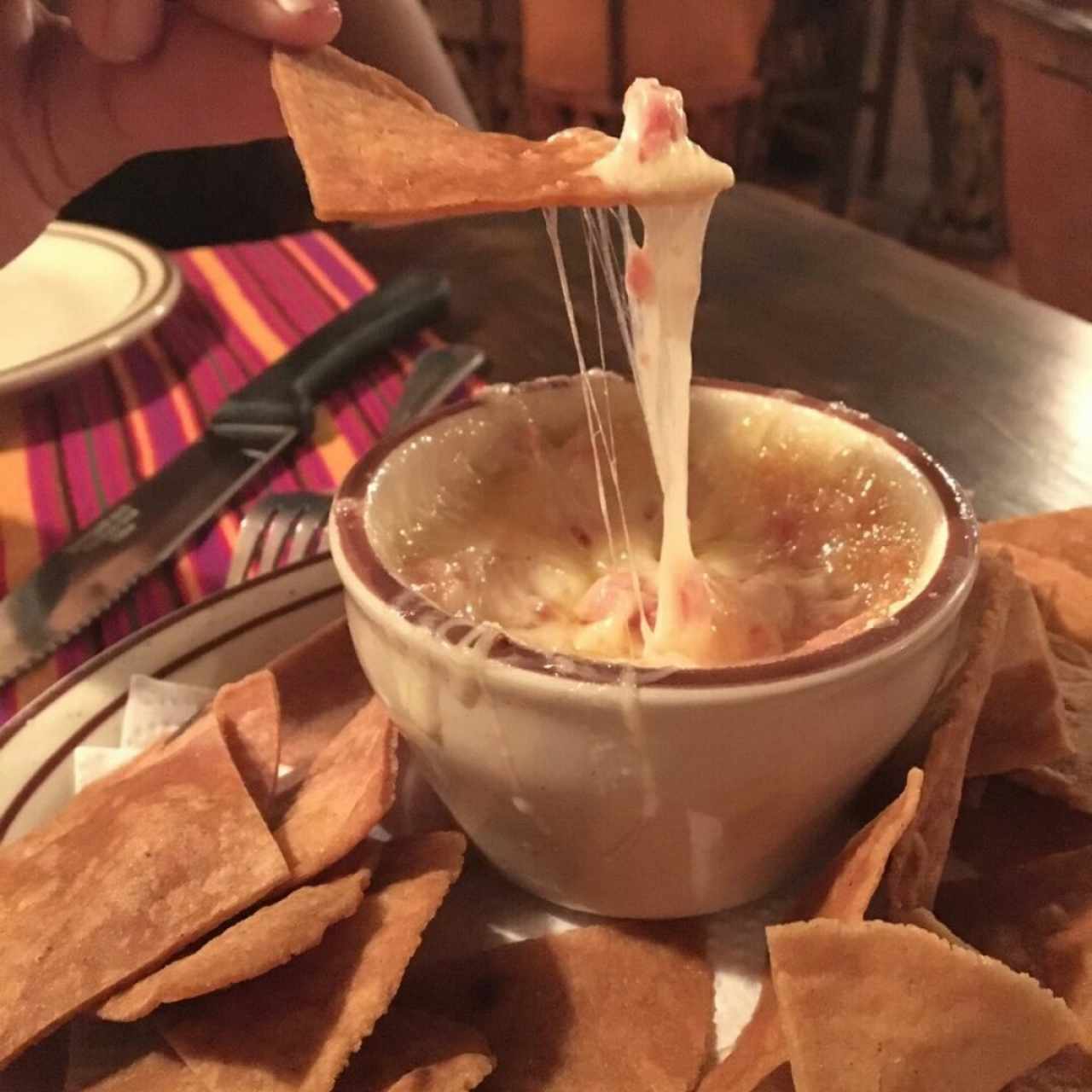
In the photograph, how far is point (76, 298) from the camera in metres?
1.65

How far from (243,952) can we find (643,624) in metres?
0.36

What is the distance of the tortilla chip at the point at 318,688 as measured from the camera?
3.20 feet

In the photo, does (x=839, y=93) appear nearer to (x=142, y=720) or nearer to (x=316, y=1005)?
(x=142, y=720)

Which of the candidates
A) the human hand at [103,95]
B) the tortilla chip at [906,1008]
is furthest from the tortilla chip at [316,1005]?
the human hand at [103,95]

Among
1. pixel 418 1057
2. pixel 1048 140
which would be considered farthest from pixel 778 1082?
pixel 1048 140

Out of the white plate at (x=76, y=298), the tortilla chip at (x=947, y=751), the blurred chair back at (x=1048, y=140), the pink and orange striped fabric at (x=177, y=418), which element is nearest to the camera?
the tortilla chip at (x=947, y=751)

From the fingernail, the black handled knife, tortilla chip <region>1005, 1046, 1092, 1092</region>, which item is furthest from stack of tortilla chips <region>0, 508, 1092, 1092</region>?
the fingernail

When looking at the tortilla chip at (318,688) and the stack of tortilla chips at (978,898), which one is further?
the tortilla chip at (318,688)

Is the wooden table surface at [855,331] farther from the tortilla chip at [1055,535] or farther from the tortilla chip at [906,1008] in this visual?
the tortilla chip at [906,1008]

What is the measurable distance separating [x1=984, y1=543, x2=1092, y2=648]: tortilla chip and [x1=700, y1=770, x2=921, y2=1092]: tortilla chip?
367 millimetres

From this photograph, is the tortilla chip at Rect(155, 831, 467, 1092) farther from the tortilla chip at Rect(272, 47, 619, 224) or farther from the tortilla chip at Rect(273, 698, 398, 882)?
the tortilla chip at Rect(272, 47, 619, 224)

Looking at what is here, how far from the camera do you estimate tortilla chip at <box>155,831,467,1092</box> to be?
0.66m

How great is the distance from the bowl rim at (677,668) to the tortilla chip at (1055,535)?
0.22m

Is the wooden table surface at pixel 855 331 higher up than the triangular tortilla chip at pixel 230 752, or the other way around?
the triangular tortilla chip at pixel 230 752
